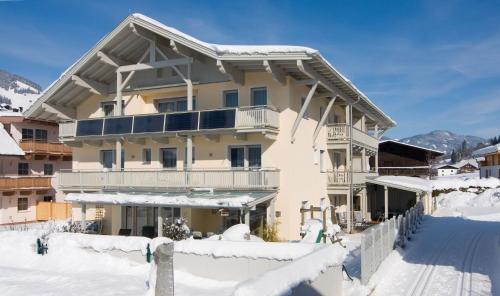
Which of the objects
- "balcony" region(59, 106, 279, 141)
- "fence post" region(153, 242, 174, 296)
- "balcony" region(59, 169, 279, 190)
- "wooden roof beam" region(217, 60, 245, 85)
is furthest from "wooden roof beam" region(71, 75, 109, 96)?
"fence post" region(153, 242, 174, 296)

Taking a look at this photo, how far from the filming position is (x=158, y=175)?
890 inches

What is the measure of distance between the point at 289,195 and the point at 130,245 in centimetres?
825

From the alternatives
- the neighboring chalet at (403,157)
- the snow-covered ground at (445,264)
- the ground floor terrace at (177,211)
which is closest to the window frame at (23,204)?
the ground floor terrace at (177,211)

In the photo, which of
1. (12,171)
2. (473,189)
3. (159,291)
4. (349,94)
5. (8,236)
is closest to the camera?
(159,291)

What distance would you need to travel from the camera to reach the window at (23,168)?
3475 centimetres

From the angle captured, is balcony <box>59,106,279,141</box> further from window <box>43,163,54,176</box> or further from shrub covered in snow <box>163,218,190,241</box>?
window <box>43,163,54,176</box>

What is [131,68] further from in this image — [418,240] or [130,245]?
[418,240]

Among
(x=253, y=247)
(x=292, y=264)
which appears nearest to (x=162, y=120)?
(x=253, y=247)

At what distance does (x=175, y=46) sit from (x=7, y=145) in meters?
17.9

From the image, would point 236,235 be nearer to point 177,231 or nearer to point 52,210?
point 177,231

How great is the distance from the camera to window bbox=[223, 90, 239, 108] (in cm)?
2284

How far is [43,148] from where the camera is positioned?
35.0 m

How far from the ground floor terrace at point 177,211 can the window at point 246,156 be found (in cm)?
208

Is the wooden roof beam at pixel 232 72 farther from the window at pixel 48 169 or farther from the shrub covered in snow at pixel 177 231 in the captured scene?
the window at pixel 48 169
